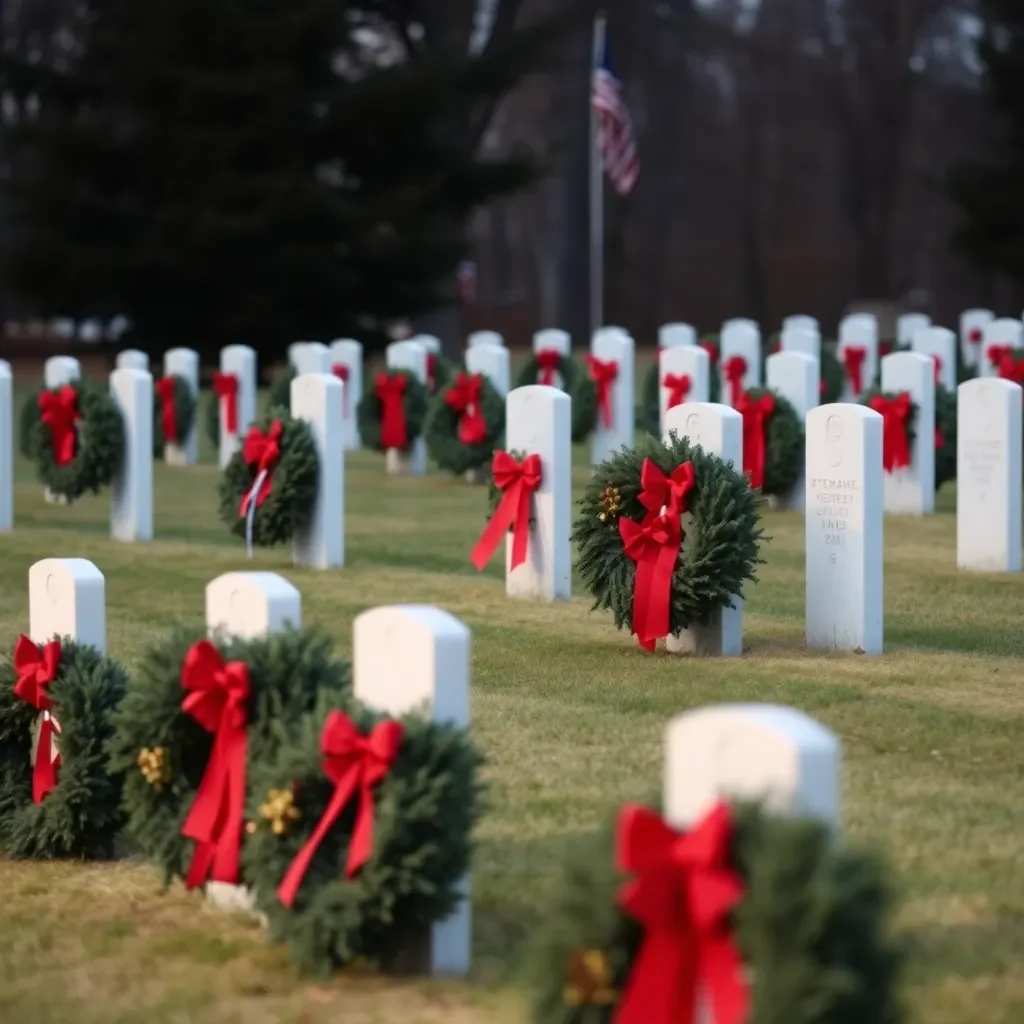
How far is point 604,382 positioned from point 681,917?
46.9 feet

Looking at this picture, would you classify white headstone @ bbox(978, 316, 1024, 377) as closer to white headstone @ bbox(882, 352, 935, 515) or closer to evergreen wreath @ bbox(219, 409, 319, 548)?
white headstone @ bbox(882, 352, 935, 515)

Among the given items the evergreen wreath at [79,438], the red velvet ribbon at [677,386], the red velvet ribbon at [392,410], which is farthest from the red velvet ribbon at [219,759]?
the red velvet ribbon at [392,410]

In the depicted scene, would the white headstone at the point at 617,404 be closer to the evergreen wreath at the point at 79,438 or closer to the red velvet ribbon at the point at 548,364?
the red velvet ribbon at the point at 548,364

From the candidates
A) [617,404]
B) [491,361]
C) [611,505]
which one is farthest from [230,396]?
[611,505]

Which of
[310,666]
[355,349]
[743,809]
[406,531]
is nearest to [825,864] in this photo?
[743,809]

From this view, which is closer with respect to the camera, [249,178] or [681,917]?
[681,917]

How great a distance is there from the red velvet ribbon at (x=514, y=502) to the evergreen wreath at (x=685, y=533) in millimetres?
1342

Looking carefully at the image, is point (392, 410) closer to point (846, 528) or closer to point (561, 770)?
point (846, 528)

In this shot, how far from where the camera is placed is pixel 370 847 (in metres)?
4.70

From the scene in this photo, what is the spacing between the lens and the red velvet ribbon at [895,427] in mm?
13977

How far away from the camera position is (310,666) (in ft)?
17.3

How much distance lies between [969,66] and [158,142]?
102 feet

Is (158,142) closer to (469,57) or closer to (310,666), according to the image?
(469,57)

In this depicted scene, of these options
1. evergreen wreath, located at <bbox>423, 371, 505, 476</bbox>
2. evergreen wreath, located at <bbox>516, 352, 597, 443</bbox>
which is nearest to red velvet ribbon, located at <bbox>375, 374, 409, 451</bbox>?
evergreen wreath, located at <bbox>423, 371, 505, 476</bbox>
